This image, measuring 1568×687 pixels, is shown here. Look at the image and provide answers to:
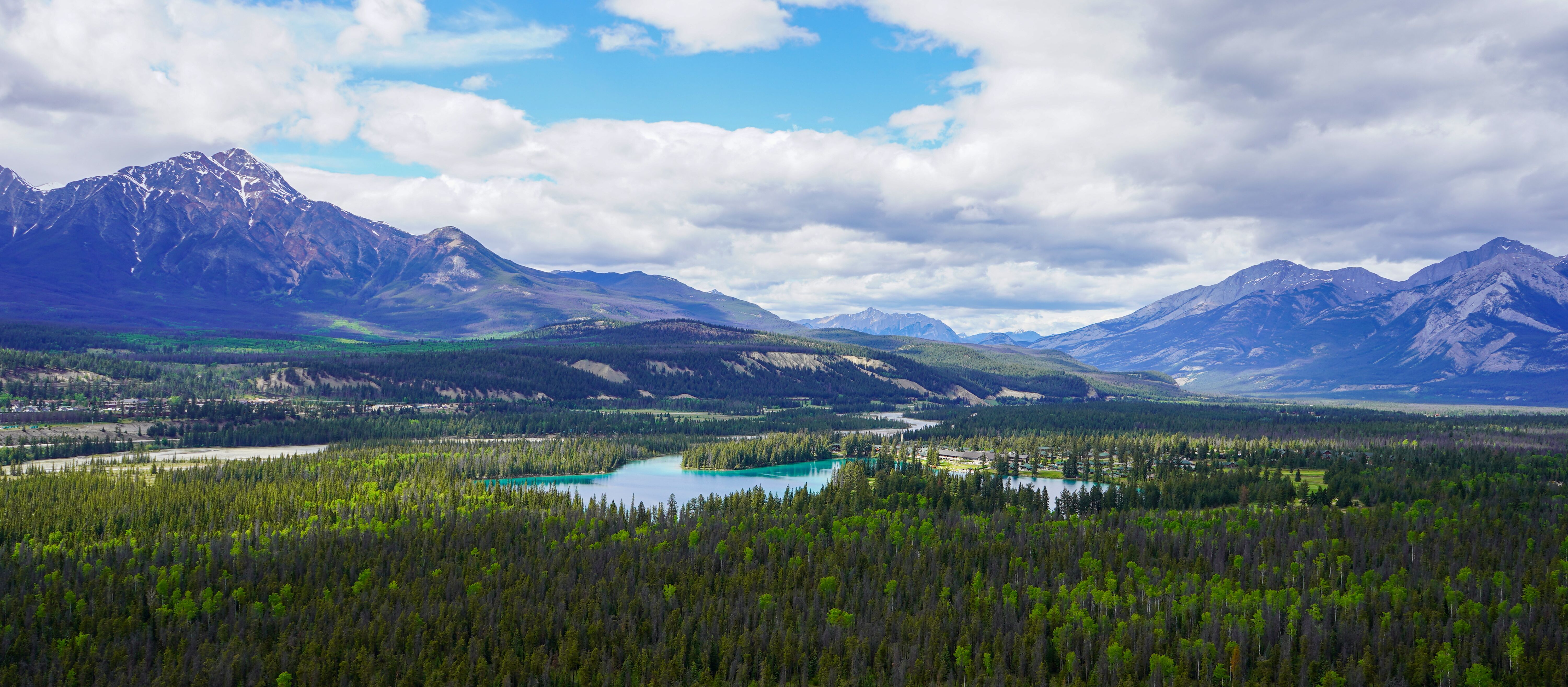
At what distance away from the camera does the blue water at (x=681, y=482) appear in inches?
5709

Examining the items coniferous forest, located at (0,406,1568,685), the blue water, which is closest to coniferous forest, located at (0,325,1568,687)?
coniferous forest, located at (0,406,1568,685)

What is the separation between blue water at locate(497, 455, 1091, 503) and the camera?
476 ft

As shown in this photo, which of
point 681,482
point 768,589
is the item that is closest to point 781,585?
point 768,589

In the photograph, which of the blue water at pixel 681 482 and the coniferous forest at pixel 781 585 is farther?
the blue water at pixel 681 482

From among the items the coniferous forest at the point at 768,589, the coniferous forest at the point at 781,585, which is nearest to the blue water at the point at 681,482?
the coniferous forest at the point at 781,585

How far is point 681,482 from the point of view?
538 ft

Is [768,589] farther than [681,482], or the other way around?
[681,482]

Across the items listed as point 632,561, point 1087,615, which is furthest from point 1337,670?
point 632,561

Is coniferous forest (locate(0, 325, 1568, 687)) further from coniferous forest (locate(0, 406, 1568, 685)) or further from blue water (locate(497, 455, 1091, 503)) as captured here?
blue water (locate(497, 455, 1091, 503))

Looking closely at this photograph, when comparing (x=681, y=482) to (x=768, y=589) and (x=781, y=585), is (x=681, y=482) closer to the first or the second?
(x=781, y=585)

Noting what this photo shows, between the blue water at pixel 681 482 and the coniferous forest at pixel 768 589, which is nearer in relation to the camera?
the coniferous forest at pixel 768 589

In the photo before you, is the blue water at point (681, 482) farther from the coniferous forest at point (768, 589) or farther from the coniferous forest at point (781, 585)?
the coniferous forest at point (768, 589)

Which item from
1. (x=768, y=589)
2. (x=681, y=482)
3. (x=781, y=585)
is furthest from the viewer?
(x=681, y=482)

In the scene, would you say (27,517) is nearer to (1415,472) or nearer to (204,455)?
(204,455)
